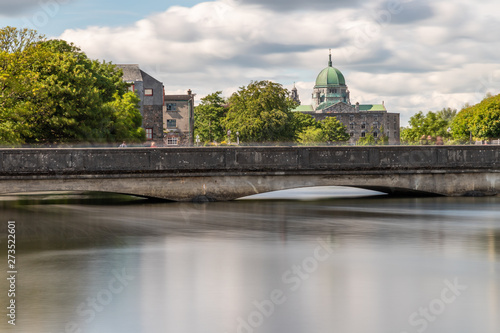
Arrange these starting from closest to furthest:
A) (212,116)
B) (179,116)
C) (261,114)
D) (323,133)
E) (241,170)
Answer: (241,170) → (261,114) → (212,116) → (179,116) → (323,133)

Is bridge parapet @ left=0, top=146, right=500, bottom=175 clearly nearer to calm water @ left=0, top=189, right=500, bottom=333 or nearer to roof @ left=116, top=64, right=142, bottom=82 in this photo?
calm water @ left=0, top=189, right=500, bottom=333

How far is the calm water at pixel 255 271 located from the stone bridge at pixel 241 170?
1952 millimetres

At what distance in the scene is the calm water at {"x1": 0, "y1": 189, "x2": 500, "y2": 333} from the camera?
1356 centimetres

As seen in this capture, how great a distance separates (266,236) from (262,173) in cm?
1095

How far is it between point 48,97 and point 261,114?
47.0 metres

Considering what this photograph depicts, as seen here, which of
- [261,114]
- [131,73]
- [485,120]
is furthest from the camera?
[485,120]

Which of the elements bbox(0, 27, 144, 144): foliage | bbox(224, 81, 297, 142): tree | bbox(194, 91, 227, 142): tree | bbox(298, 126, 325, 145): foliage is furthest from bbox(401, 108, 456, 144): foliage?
bbox(0, 27, 144, 144): foliage

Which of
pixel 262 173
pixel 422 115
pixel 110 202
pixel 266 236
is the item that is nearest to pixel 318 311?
pixel 266 236

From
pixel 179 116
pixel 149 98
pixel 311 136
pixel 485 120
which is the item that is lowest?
pixel 311 136

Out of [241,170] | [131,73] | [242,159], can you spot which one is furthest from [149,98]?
[241,170]

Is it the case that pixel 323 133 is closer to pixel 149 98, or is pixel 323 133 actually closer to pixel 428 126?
pixel 428 126

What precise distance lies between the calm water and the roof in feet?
215

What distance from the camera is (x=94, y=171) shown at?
3497 cm

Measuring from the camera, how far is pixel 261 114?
93.2 m
